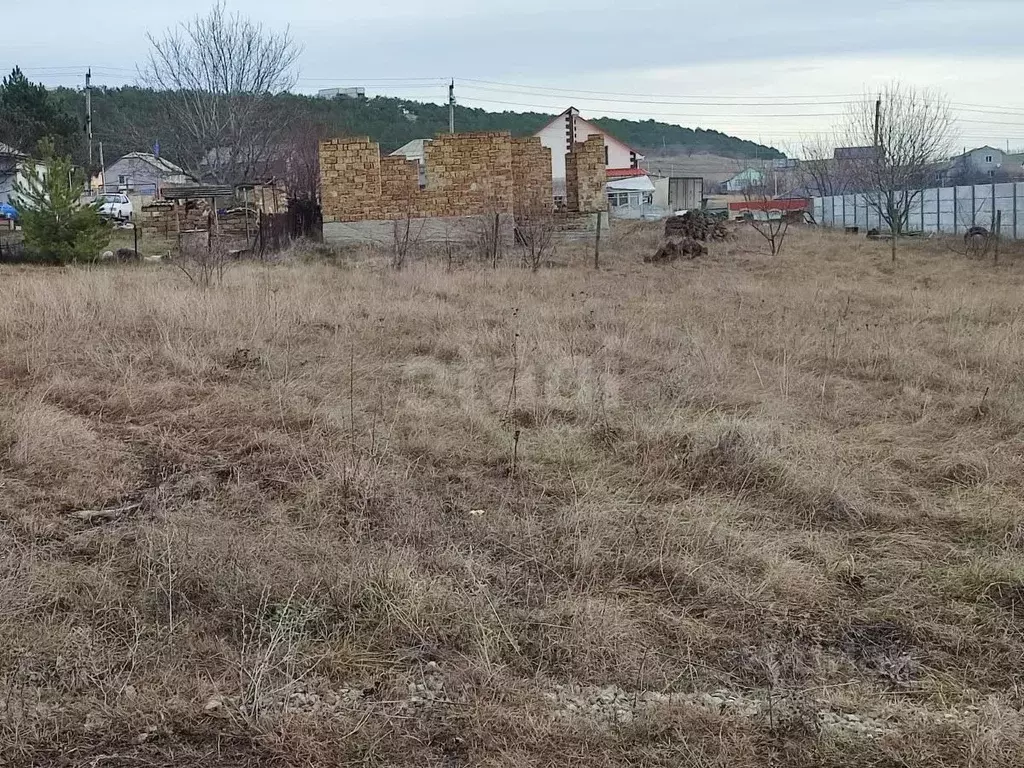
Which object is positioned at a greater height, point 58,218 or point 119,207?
point 119,207

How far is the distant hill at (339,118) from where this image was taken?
4406cm

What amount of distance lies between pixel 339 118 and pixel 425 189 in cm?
4181

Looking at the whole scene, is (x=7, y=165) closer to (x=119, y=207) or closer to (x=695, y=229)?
(x=119, y=207)

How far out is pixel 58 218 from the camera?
15.3m

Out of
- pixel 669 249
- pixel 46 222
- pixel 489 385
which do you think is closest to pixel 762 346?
pixel 489 385

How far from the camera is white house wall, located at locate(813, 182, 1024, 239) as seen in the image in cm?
2369

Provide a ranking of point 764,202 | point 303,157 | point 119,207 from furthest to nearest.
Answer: point 303,157
point 764,202
point 119,207

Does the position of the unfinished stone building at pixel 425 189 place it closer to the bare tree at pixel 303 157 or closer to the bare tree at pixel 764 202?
the bare tree at pixel 764 202

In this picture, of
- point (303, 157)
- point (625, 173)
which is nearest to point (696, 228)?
point (303, 157)

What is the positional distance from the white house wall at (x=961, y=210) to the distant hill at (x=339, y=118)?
17368 millimetres

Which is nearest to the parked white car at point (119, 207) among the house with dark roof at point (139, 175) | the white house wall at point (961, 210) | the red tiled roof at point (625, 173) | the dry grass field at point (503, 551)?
the house with dark roof at point (139, 175)

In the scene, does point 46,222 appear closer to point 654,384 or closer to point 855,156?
point 654,384

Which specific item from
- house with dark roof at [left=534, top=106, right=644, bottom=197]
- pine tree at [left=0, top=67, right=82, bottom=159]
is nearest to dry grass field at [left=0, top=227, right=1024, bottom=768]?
pine tree at [left=0, top=67, right=82, bottom=159]

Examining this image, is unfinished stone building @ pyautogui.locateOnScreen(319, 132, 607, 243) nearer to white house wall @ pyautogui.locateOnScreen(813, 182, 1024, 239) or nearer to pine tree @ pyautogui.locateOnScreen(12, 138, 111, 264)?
pine tree @ pyautogui.locateOnScreen(12, 138, 111, 264)
